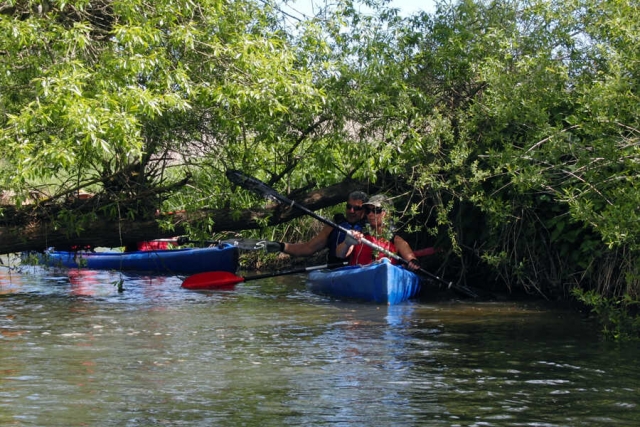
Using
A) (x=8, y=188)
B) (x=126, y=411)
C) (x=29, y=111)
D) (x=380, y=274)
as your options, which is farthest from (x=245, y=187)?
(x=126, y=411)

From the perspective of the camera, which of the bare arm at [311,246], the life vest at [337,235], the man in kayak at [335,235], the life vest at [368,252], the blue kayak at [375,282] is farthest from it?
the bare arm at [311,246]

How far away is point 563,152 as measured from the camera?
884cm

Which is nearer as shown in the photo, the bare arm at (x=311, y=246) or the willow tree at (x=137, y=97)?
the willow tree at (x=137, y=97)

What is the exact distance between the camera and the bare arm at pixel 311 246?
12602 mm

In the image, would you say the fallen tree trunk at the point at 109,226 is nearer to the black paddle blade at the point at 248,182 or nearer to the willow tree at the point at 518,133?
the black paddle blade at the point at 248,182

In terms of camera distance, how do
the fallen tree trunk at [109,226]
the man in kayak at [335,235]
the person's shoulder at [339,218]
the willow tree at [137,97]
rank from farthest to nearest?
1. the person's shoulder at [339,218]
2. the man in kayak at [335,235]
3. the fallen tree trunk at [109,226]
4. the willow tree at [137,97]

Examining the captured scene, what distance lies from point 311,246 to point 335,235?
1.48 ft

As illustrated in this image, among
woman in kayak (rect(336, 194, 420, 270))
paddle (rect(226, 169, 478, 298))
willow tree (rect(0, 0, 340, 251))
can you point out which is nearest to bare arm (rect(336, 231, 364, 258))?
woman in kayak (rect(336, 194, 420, 270))

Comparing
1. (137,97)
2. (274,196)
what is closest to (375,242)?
(274,196)

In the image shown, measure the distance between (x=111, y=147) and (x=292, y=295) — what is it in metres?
5.25

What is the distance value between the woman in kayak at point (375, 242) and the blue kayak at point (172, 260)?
11.2 feet

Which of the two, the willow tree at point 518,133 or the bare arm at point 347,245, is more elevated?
the willow tree at point 518,133

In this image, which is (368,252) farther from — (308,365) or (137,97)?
(137,97)

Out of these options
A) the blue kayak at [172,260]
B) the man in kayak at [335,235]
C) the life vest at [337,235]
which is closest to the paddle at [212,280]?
the man in kayak at [335,235]
